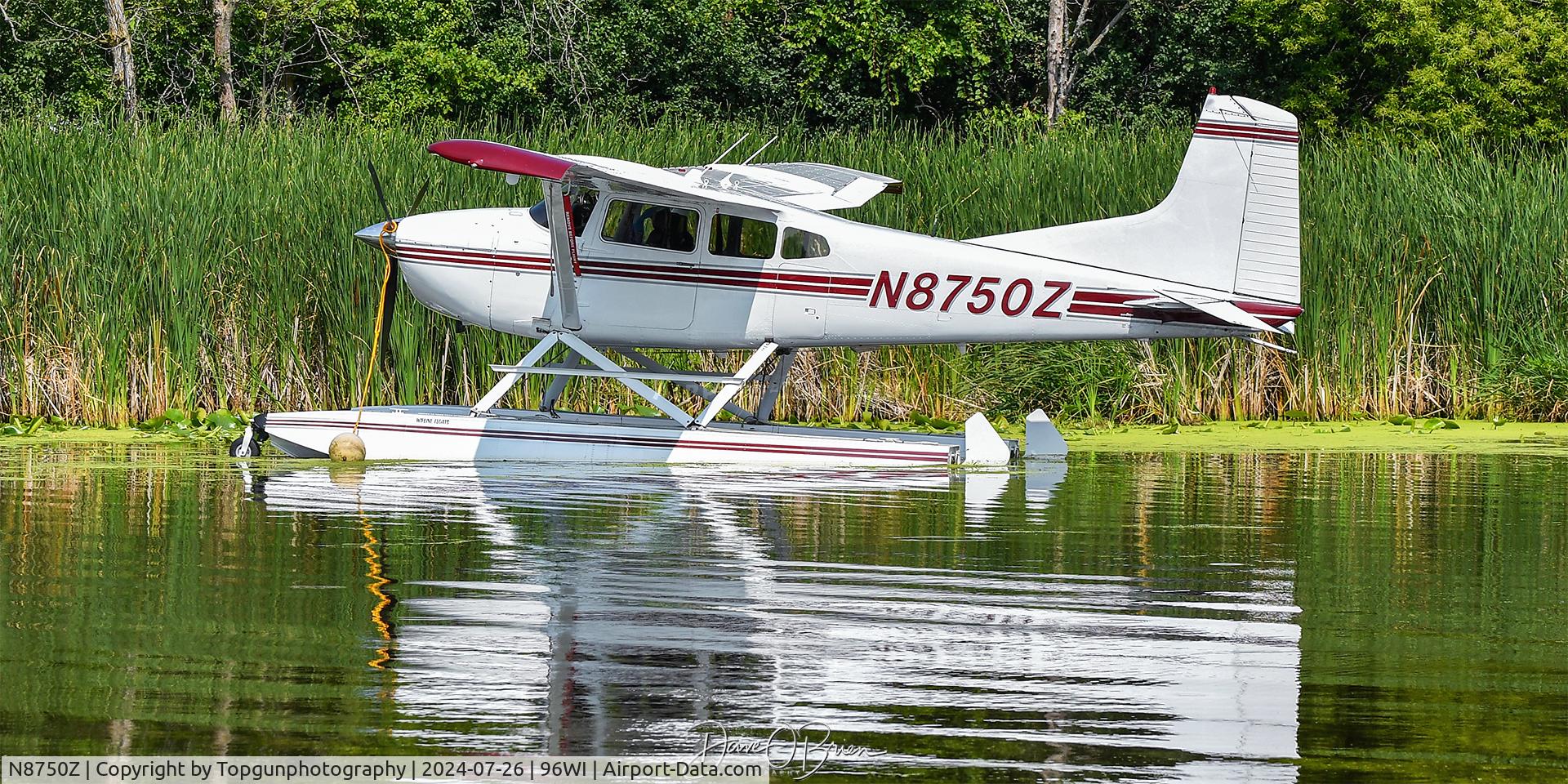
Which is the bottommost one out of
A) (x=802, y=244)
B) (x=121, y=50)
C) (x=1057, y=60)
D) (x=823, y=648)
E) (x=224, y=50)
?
(x=823, y=648)

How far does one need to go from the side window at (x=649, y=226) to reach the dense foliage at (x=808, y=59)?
1590 cm

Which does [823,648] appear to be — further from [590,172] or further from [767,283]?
[767,283]

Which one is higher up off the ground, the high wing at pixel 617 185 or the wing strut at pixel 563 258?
the high wing at pixel 617 185

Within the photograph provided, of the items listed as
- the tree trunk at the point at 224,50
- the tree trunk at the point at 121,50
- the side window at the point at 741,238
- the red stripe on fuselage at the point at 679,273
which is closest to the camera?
the red stripe on fuselage at the point at 679,273

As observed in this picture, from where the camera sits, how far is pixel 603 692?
4.89 m

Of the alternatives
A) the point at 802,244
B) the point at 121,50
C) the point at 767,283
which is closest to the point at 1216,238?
the point at 802,244

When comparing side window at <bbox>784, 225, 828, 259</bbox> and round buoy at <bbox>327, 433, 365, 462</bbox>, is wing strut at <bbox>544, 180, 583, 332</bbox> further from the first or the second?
round buoy at <bbox>327, 433, 365, 462</bbox>

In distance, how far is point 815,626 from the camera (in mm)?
5887

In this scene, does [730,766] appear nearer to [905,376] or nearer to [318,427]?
[318,427]

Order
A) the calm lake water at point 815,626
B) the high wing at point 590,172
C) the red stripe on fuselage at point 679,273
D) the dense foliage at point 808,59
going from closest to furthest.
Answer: the calm lake water at point 815,626
the high wing at point 590,172
the red stripe on fuselage at point 679,273
the dense foliage at point 808,59

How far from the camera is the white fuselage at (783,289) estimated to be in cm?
1127

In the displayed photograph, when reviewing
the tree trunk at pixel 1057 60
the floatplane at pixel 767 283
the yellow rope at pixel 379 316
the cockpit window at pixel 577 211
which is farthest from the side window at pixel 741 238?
the tree trunk at pixel 1057 60

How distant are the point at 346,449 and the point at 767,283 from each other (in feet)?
9.14

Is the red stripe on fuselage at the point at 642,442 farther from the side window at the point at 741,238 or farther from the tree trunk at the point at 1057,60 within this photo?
the tree trunk at the point at 1057,60
